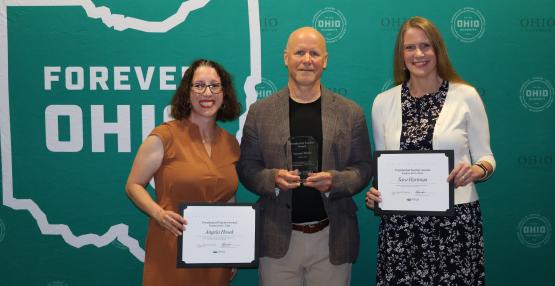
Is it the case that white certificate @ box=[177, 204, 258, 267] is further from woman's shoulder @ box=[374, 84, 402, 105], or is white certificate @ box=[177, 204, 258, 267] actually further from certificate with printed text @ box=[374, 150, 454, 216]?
woman's shoulder @ box=[374, 84, 402, 105]

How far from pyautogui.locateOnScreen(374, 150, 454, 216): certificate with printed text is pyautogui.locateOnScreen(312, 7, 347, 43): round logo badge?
119 centimetres

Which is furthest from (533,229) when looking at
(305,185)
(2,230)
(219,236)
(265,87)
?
(2,230)

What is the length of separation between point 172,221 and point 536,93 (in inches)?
96.0

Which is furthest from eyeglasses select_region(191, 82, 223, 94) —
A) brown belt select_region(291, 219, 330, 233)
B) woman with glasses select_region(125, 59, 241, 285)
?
brown belt select_region(291, 219, 330, 233)

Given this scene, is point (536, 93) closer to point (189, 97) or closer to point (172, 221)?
point (189, 97)

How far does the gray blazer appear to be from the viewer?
Result: 2301 mm

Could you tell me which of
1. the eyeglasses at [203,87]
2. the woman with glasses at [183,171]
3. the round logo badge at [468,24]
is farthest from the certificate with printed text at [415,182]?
the round logo badge at [468,24]

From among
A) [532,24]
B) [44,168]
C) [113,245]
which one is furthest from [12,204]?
[532,24]

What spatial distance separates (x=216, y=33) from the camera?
10.4 feet

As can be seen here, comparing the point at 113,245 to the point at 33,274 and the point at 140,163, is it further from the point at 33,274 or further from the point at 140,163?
the point at 140,163

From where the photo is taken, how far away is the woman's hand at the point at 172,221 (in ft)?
6.95

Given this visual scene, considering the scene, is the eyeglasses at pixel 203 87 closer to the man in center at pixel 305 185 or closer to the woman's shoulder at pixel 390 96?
the man in center at pixel 305 185

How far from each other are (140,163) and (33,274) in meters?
1.76

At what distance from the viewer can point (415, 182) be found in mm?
2176
